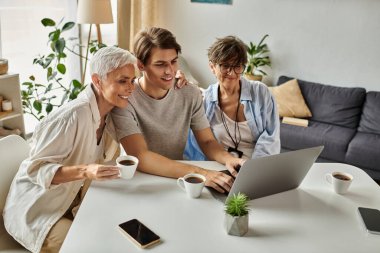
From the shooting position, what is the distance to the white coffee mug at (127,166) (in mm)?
1363

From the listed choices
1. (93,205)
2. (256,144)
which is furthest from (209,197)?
(256,144)

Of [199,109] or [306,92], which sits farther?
[306,92]

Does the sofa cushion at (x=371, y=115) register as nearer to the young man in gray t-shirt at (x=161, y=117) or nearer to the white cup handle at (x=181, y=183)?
the young man in gray t-shirt at (x=161, y=117)

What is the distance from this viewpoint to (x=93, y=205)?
50.3 inches

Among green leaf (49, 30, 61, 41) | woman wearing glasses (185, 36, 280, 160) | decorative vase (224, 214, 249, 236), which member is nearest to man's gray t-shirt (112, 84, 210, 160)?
woman wearing glasses (185, 36, 280, 160)

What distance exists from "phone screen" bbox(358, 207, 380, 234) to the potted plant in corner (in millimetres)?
2736

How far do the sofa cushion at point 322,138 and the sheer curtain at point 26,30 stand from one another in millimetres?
2456

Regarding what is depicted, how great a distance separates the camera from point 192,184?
1.31m

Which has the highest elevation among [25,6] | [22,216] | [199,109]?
[25,6]

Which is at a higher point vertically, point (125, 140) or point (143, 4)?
point (143, 4)

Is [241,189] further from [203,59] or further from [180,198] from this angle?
[203,59]

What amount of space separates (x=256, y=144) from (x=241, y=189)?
0.69m

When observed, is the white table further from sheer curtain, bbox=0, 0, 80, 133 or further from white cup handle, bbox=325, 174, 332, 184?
sheer curtain, bbox=0, 0, 80, 133

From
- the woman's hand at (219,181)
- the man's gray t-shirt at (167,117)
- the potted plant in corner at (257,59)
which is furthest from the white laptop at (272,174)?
the potted plant in corner at (257,59)
